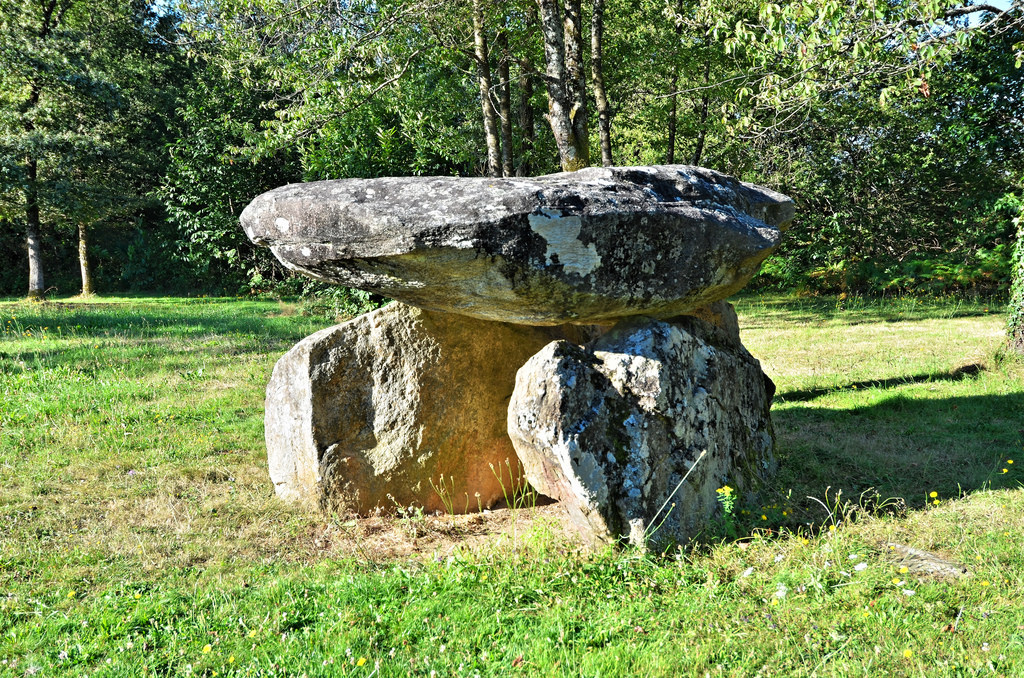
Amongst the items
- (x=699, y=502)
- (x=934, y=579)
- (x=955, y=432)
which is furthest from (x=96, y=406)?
(x=955, y=432)

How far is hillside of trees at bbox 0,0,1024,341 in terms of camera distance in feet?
33.0

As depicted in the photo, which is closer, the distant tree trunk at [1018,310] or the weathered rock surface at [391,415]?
the weathered rock surface at [391,415]

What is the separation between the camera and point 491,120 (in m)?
11.6

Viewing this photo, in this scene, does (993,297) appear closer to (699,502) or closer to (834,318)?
(834,318)

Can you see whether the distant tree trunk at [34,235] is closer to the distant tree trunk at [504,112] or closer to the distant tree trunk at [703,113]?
the distant tree trunk at [504,112]

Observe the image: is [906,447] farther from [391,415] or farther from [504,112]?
[504,112]

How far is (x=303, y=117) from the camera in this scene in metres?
10.3

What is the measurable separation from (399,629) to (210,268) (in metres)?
21.0

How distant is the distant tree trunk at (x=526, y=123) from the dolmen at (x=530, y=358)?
9979 mm

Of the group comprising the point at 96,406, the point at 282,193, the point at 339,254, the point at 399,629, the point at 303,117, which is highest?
the point at 303,117

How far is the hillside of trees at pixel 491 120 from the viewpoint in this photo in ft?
33.0

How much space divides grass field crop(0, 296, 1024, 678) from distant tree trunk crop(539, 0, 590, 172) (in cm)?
424

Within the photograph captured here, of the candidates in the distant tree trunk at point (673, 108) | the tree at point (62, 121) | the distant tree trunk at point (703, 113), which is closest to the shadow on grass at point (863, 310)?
the distant tree trunk at point (673, 108)

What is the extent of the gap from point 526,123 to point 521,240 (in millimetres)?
13011
